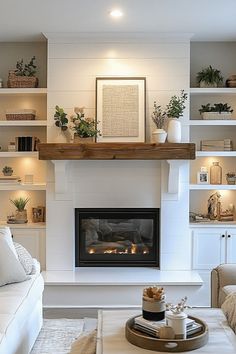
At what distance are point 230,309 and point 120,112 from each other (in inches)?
104

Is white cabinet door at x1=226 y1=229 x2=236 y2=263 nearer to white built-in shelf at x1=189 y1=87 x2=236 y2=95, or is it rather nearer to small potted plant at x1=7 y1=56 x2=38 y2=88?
white built-in shelf at x1=189 y1=87 x2=236 y2=95

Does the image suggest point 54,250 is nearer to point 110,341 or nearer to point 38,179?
point 38,179

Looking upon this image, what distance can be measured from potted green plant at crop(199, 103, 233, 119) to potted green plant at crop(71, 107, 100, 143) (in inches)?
47.9

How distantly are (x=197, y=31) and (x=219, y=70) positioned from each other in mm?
629

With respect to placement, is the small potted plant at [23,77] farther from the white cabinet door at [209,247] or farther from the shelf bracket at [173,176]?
the white cabinet door at [209,247]

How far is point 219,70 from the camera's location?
5297 mm

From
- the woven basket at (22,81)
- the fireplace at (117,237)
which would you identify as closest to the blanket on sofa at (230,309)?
the fireplace at (117,237)

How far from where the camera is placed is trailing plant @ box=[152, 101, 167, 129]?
4.93 meters

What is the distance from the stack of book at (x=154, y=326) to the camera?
2.46 m

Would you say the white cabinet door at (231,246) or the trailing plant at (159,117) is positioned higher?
the trailing plant at (159,117)

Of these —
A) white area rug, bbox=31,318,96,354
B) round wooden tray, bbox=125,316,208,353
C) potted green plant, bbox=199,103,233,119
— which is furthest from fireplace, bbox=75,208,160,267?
round wooden tray, bbox=125,316,208,353

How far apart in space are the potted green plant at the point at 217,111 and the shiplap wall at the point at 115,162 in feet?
0.90

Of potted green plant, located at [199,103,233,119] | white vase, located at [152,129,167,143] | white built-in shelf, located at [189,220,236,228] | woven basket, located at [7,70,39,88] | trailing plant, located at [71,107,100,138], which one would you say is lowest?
white built-in shelf, located at [189,220,236,228]

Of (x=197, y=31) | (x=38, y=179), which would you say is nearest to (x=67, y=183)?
(x=38, y=179)
